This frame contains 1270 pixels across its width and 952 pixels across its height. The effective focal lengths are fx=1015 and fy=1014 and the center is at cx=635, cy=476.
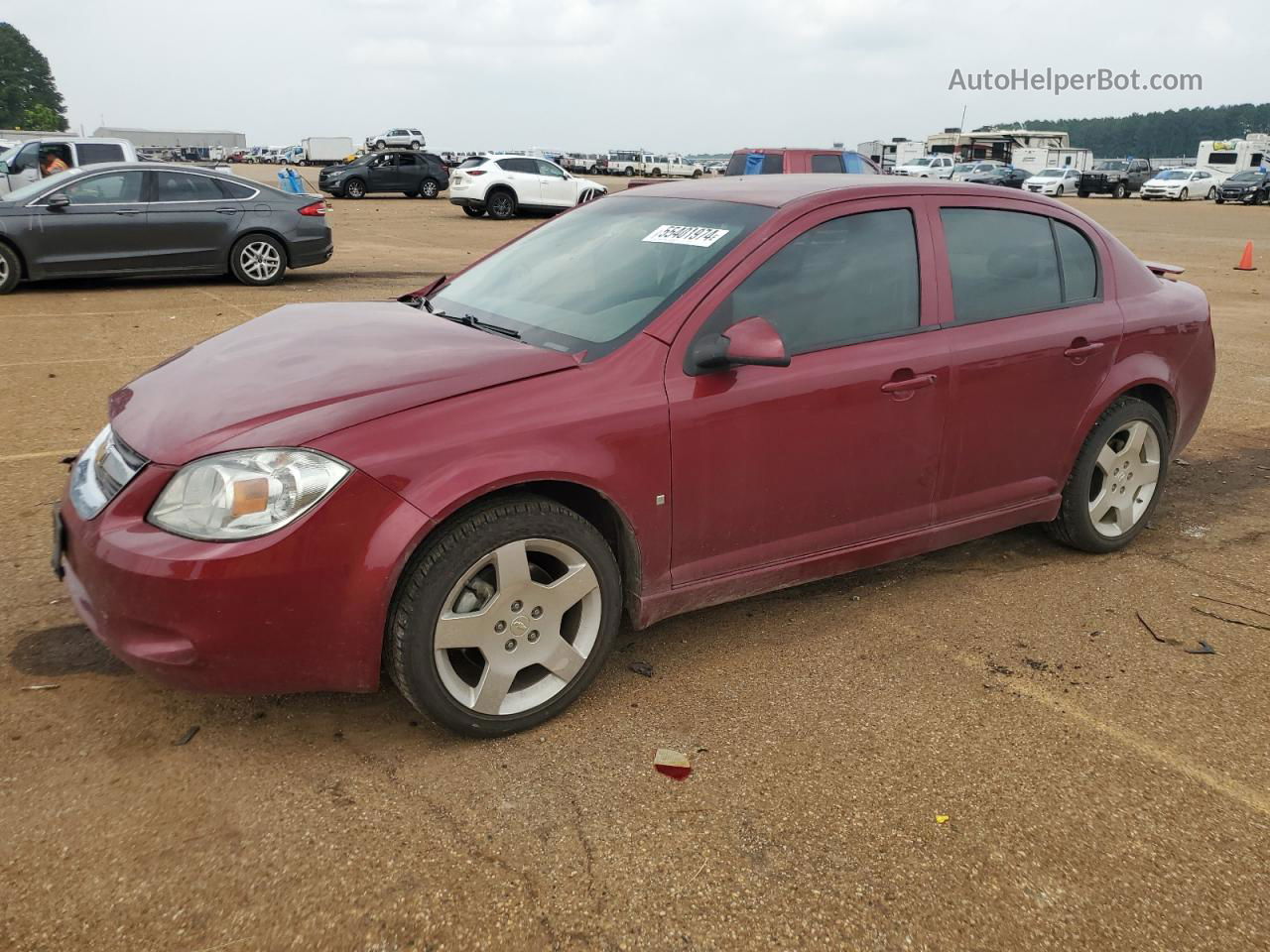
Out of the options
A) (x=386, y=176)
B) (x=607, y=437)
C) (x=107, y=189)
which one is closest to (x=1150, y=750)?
(x=607, y=437)

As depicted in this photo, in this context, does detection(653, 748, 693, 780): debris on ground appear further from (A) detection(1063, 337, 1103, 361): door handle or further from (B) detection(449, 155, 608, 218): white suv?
(B) detection(449, 155, 608, 218): white suv

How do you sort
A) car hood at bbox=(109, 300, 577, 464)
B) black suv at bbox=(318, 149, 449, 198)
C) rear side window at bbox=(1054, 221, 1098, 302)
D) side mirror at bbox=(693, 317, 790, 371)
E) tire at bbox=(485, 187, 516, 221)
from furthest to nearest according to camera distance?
black suv at bbox=(318, 149, 449, 198), tire at bbox=(485, 187, 516, 221), rear side window at bbox=(1054, 221, 1098, 302), side mirror at bbox=(693, 317, 790, 371), car hood at bbox=(109, 300, 577, 464)

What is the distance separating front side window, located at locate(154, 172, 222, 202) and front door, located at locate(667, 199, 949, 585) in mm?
10296

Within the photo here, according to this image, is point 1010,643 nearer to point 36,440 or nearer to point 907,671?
point 907,671

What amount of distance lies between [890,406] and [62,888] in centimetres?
286

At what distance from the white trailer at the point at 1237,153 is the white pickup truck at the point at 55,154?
54.1m

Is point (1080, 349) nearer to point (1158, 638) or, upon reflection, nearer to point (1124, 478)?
point (1124, 478)

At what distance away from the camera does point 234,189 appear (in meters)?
12.1

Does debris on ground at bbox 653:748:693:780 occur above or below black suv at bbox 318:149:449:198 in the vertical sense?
below

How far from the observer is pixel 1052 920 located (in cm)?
238

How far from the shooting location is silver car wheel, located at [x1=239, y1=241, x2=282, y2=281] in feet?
40.4

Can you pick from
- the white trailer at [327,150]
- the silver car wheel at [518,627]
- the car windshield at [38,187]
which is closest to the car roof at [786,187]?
the silver car wheel at [518,627]

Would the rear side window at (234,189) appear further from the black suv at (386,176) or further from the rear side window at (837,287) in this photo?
the black suv at (386,176)

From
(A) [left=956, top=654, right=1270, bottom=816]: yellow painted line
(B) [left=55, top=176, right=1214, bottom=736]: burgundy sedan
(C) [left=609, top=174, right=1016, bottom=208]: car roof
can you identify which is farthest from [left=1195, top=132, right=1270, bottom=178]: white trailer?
(A) [left=956, top=654, right=1270, bottom=816]: yellow painted line
